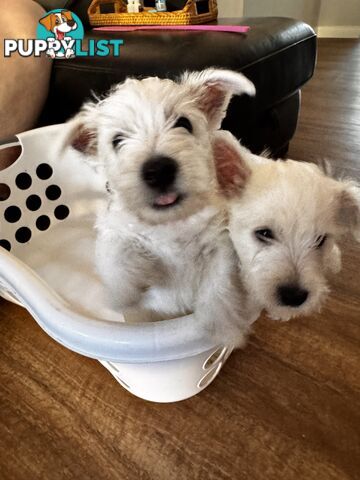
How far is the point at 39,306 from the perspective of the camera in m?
0.72

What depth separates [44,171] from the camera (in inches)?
57.9

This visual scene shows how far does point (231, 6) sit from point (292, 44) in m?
1.99

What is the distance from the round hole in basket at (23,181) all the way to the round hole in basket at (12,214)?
72mm

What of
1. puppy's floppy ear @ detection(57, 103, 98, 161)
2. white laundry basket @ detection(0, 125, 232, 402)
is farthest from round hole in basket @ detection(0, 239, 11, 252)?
puppy's floppy ear @ detection(57, 103, 98, 161)

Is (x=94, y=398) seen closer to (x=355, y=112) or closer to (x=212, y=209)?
(x=212, y=209)

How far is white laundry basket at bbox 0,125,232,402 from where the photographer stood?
0.68 m

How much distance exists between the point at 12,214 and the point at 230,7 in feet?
8.81

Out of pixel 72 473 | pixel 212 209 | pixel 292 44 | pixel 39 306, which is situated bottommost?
pixel 72 473

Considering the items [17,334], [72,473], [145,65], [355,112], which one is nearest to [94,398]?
[72,473]

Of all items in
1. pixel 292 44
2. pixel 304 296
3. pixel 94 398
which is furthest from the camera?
pixel 292 44

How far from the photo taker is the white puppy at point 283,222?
707 millimetres

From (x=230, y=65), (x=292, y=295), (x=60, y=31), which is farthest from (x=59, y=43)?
(x=292, y=295)

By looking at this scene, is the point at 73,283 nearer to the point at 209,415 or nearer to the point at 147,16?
the point at 209,415

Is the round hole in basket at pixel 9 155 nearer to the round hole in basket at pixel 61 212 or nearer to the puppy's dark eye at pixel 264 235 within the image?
the round hole in basket at pixel 61 212
